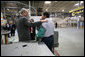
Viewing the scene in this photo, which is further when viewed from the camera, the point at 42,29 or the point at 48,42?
the point at 48,42

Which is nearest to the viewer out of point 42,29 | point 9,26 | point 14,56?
point 14,56

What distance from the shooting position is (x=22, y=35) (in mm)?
1643

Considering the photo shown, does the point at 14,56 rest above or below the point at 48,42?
above

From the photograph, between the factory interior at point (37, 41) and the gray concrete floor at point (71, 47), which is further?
the gray concrete floor at point (71, 47)

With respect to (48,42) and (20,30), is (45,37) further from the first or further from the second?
(20,30)

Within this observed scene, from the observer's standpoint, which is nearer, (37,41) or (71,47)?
(37,41)

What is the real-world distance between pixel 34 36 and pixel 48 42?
344 millimetres

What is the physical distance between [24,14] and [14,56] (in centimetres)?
85

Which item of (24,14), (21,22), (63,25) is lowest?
(63,25)

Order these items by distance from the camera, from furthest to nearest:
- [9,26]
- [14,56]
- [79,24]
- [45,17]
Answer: [79,24] → [9,26] → [45,17] → [14,56]

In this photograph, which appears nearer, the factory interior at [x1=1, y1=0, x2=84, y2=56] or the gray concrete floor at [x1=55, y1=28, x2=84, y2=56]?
the factory interior at [x1=1, y1=0, x2=84, y2=56]

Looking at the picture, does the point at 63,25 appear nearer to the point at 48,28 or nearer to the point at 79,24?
the point at 79,24

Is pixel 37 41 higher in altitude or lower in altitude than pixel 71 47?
higher

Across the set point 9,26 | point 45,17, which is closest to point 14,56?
point 45,17
